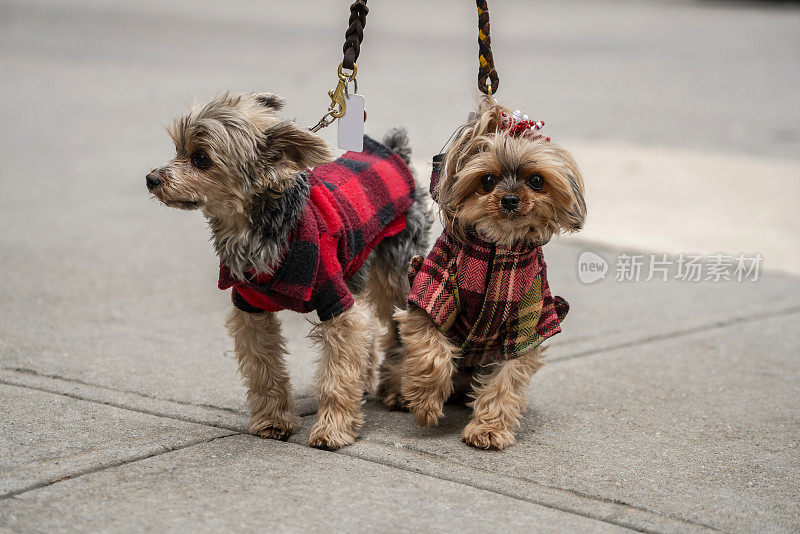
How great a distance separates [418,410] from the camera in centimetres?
406

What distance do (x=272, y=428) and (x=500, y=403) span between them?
0.99m

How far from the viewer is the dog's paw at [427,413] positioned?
405cm

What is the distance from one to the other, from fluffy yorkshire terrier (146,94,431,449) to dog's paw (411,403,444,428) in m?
0.25

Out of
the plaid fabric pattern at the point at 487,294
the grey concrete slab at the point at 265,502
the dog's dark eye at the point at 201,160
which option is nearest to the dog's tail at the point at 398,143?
the plaid fabric pattern at the point at 487,294

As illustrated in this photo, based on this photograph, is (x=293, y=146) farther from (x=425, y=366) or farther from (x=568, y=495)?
(x=568, y=495)

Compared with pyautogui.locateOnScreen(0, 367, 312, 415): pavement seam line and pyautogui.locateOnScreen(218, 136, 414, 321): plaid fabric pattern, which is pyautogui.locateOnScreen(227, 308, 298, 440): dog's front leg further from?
pyautogui.locateOnScreen(0, 367, 312, 415): pavement seam line

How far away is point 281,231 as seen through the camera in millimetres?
3729

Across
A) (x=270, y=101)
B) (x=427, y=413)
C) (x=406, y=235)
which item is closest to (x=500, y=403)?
(x=427, y=413)

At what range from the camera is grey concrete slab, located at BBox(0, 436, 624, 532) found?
309 centimetres

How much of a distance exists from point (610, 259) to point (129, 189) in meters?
4.91

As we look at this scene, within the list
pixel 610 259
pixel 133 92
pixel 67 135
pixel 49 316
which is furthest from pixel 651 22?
pixel 49 316

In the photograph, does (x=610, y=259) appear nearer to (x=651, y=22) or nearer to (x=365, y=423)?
(x=365, y=423)

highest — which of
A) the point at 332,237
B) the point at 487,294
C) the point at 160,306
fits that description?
the point at 332,237

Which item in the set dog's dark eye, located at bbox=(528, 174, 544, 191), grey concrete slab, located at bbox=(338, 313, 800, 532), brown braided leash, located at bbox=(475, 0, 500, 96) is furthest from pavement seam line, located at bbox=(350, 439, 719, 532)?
brown braided leash, located at bbox=(475, 0, 500, 96)
